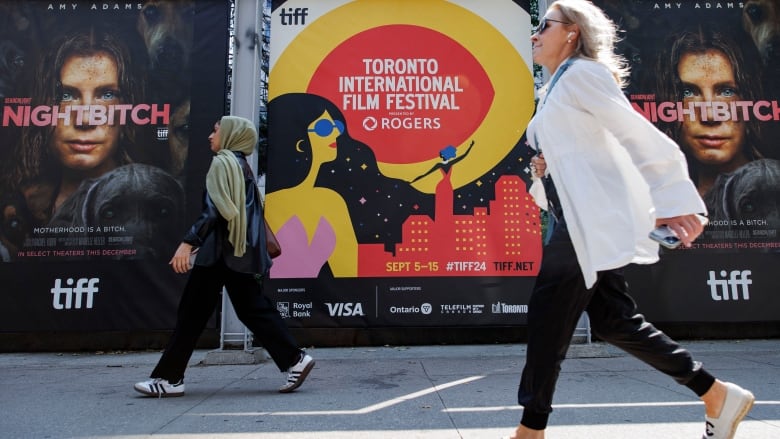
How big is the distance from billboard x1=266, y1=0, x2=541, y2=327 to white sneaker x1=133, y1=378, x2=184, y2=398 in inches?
70.8

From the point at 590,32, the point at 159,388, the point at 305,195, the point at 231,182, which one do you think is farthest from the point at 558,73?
the point at 305,195

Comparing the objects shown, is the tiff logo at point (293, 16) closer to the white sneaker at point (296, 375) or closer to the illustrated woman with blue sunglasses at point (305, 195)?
the illustrated woman with blue sunglasses at point (305, 195)

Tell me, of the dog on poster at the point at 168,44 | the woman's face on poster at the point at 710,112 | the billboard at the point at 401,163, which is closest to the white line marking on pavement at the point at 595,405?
the billboard at the point at 401,163

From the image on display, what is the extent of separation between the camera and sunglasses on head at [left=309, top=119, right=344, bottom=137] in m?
5.37

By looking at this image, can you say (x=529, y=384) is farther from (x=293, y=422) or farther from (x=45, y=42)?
(x=45, y=42)

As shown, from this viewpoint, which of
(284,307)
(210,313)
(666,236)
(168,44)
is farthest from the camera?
(168,44)

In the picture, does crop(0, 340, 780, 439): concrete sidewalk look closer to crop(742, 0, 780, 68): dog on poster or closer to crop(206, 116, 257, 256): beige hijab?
crop(206, 116, 257, 256): beige hijab

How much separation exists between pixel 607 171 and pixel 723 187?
13.9ft

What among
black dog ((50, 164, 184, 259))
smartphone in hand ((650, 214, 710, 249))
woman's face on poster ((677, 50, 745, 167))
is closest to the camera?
smartphone in hand ((650, 214, 710, 249))

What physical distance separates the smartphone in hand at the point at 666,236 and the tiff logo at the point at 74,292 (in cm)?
502

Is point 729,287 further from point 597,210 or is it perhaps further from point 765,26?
point 597,210

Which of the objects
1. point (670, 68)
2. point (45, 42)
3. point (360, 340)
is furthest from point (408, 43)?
point (45, 42)

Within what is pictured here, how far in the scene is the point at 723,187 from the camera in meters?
5.28

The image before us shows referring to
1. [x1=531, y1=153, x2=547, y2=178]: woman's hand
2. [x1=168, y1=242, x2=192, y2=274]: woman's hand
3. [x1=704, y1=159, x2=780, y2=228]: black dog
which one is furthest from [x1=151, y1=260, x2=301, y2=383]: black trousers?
[x1=704, y1=159, x2=780, y2=228]: black dog
